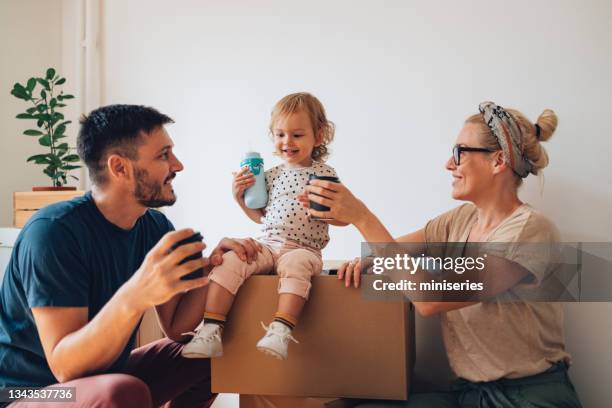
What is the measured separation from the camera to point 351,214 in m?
1.59

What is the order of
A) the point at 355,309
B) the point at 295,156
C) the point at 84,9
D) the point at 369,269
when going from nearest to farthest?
the point at 355,309
the point at 369,269
the point at 295,156
the point at 84,9

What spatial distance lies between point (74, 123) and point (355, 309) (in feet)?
7.28

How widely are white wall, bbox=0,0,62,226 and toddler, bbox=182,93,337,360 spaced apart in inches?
69.5

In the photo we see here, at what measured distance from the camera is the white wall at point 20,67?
3.08 metres

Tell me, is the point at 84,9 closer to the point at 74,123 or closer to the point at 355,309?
the point at 74,123

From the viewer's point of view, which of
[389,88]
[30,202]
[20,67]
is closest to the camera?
[389,88]

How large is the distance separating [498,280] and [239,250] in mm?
678

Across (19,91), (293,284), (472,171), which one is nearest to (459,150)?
(472,171)

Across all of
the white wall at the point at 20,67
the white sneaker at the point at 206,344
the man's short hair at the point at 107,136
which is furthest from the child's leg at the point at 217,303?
the white wall at the point at 20,67

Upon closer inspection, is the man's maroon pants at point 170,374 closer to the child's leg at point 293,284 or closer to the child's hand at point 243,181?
the child's leg at point 293,284

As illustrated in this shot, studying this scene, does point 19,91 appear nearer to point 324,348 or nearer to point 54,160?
point 54,160

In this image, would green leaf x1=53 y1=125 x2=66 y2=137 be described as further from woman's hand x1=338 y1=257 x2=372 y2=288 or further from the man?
woman's hand x1=338 y1=257 x2=372 y2=288

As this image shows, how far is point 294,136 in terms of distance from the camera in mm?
1867

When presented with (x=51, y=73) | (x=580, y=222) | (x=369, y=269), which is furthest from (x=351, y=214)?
(x=51, y=73)
